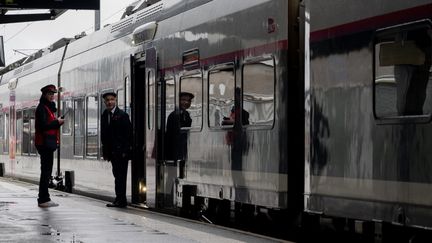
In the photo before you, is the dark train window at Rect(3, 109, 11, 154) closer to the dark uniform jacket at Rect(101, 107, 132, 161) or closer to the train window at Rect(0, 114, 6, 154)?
the train window at Rect(0, 114, 6, 154)

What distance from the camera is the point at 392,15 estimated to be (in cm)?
643

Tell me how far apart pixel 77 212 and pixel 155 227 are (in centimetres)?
241

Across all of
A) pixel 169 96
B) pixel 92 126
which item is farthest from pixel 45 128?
pixel 92 126

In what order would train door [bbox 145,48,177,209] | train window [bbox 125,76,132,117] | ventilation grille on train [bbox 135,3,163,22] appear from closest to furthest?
train door [bbox 145,48,177,209] → ventilation grille on train [bbox 135,3,163,22] → train window [bbox 125,76,132,117]

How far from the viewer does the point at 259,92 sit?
28.4 ft

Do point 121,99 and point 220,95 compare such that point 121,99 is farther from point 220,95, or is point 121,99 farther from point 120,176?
point 220,95

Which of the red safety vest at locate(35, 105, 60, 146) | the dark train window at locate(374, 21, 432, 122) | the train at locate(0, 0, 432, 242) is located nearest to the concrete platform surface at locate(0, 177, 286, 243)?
the train at locate(0, 0, 432, 242)

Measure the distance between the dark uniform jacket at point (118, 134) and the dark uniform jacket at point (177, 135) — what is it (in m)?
1.17

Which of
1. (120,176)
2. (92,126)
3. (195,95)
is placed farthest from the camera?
(92,126)

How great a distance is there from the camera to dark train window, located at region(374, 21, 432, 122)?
6.09 meters

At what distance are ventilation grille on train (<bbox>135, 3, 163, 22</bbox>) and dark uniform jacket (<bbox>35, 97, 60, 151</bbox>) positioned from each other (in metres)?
2.14

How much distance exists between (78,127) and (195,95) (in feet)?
22.5

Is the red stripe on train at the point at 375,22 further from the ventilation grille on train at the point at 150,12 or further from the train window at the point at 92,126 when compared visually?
the train window at the point at 92,126

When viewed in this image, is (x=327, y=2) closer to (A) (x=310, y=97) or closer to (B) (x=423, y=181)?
(A) (x=310, y=97)
